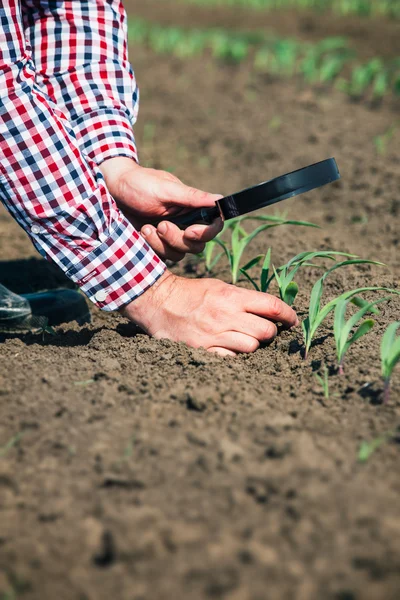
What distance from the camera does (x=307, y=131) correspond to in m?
3.92

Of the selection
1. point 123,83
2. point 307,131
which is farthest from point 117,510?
point 307,131

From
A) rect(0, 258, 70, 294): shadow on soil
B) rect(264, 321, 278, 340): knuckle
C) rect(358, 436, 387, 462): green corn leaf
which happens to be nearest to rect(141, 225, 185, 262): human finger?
rect(264, 321, 278, 340): knuckle

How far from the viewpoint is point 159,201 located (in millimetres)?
1792

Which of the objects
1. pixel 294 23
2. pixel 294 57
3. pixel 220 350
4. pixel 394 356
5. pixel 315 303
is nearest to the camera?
pixel 394 356

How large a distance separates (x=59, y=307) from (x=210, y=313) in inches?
26.6

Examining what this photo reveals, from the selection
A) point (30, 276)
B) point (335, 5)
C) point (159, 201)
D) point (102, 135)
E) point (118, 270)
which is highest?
point (335, 5)

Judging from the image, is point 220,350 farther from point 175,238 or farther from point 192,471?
point 192,471

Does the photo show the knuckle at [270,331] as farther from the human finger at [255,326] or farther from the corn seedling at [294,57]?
the corn seedling at [294,57]

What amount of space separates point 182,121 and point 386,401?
11.5ft

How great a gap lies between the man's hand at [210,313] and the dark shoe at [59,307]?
452mm

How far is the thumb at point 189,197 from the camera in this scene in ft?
5.59

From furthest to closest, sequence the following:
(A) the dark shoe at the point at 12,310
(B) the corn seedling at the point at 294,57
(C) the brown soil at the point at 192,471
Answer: (B) the corn seedling at the point at 294,57 < (A) the dark shoe at the point at 12,310 < (C) the brown soil at the point at 192,471

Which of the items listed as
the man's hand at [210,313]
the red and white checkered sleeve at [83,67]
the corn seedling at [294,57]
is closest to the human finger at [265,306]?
the man's hand at [210,313]

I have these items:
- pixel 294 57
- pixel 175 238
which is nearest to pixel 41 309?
pixel 175 238
